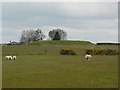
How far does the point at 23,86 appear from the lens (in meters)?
21.6

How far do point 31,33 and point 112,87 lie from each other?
540 feet

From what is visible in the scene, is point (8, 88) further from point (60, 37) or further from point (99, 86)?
point (60, 37)

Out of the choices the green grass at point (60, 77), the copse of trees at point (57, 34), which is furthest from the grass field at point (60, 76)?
the copse of trees at point (57, 34)

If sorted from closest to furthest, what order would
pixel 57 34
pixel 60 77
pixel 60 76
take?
1. pixel 60 77
2. pixel 60 76
3. pixel 57 34

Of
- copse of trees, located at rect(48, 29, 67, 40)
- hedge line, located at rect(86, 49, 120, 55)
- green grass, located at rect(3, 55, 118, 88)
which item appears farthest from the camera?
copse of trees, located at rect(48, 29, 67, 40)

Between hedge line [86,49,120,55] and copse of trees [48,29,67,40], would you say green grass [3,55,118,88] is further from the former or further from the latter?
copse of trees [48,29,67,40]

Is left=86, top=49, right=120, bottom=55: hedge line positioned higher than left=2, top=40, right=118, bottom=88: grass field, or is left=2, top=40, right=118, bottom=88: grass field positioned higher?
left=2, top=40, right=118, bottom=88: grass field

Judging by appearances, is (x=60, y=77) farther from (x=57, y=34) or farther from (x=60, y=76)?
(x=57, y=34)

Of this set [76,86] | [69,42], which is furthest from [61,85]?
[69,42]

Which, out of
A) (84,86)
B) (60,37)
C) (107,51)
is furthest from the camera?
(60,37)

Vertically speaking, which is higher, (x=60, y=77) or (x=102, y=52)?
(x=60, y=77)

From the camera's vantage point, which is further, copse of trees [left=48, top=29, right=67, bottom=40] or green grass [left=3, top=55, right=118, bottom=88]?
copse of trees [left=48, top=29, right=67, bottom=40]

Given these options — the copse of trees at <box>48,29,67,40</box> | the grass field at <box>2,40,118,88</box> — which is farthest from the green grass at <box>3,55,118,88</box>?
the copse of trees at <box>48,29,67,40</box>

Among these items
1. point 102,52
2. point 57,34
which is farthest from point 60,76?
point 57,34
